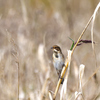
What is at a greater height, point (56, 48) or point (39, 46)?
point (56, 48)

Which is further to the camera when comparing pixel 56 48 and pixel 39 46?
pixel 39 46

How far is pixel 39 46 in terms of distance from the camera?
4918 mm

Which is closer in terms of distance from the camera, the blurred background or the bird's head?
the bird's head

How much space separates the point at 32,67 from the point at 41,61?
0.22 m

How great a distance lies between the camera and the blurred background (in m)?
3.39

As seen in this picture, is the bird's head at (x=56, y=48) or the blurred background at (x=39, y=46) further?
the blurred background at (x=39, y=46)

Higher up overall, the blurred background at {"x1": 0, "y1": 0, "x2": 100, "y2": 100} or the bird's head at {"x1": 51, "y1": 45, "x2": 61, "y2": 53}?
the bird's head at {"x1": 51, "y1": 45, "x2": 61, "y2": 53}

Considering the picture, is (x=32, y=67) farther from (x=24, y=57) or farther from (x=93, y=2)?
(x=93, y=2)

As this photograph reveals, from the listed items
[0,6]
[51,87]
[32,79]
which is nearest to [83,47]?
[32,79]

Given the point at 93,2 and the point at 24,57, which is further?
the point at 93,2

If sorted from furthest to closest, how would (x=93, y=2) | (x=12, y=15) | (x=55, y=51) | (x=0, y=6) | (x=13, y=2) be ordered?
(x=13, y=2), (x=0, y=6), (x=12, y=15), (x=93, y=2), (x=55, y=51)

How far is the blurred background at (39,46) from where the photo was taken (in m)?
3.39

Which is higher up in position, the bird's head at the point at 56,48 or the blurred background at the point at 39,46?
the bird's head at the point at 56,48

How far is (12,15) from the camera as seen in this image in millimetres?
8734
